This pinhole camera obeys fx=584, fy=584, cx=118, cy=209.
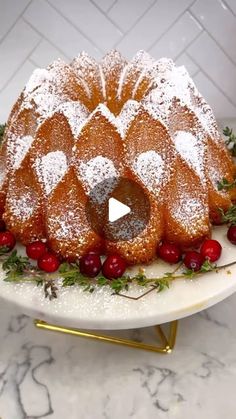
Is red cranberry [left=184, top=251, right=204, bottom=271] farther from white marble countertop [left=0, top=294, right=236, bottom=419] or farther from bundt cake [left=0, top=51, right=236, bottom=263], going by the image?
white marble countertop [left=0, top=294, right=236, bottom=419]

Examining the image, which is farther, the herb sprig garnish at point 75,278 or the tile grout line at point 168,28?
the tile grout line at point 168,28

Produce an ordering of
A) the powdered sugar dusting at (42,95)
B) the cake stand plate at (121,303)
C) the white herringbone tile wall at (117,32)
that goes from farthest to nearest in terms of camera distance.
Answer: the white herringbone tile wall at (117,32) → the powdered sugar dusting at (42,95) → the cake stand plate at (121,303)

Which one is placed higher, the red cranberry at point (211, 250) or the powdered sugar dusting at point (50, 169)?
the red cranberry at point (211, 250)

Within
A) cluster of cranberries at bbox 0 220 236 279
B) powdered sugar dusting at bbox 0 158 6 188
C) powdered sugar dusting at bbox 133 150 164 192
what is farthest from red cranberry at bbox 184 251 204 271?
powdered sugar dusting at bbox 0 158 6 188

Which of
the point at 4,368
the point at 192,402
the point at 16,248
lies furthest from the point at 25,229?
the point at 192,402

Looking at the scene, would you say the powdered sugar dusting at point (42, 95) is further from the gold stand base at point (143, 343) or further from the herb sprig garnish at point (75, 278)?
the gold stand base at point (143, 343)

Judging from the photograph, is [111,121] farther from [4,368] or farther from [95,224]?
[4,368]

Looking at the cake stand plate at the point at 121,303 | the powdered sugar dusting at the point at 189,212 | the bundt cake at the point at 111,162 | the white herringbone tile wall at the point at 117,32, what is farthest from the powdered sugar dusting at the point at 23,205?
the white herringbone tile wall at the point at 117,32
